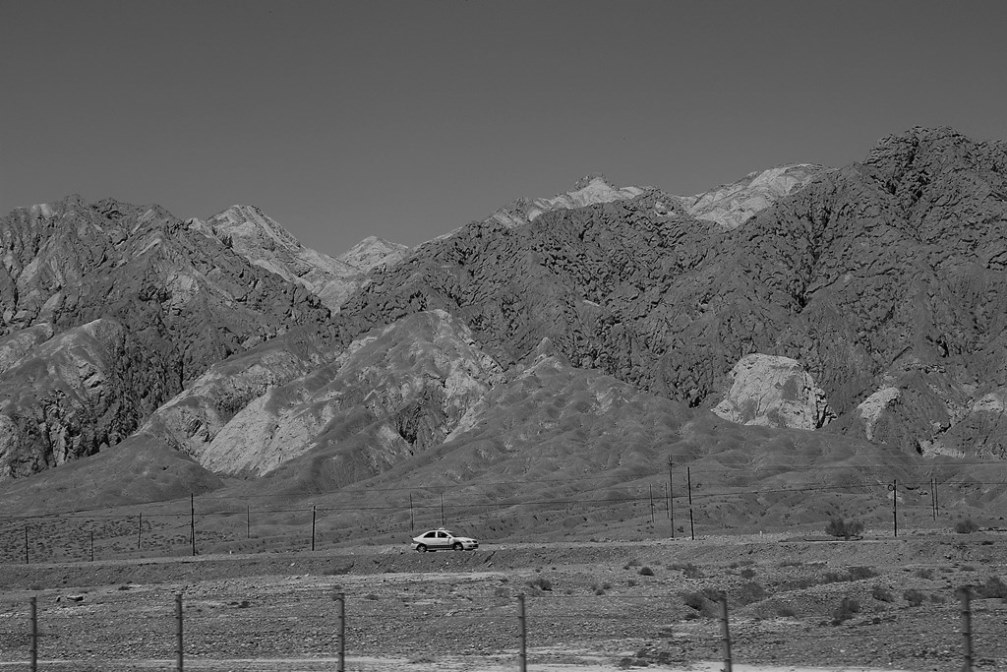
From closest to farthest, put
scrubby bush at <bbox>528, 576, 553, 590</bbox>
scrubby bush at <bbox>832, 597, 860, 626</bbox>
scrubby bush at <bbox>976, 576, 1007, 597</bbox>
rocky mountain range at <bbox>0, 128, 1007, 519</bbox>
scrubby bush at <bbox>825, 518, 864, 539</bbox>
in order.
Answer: scrubby bush at <bbox>832, 597, 860, 626</bbox>, scrubby bush at <bbox>976, 576, 1007, 597</bbox>, scrubby bush at <bbox>528, 576, 553, 590</bbox>, scrubby bush at <bbox>825, 518, 864, 539</bbox>, rocky mountain range at <bbox>0, 128, 1007, 519</bbox>

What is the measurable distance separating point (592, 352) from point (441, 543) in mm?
96031

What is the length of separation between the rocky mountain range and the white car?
56573 mm

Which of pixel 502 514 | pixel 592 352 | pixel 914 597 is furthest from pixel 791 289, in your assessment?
pixel 914 597

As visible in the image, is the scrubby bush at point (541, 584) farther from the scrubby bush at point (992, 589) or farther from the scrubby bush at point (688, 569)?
the scrubby bush at point (992, 589)

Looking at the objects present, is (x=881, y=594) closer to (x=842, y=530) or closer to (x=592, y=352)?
(x=842, y=530)

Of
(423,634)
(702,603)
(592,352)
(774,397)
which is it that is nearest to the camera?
(423,634)

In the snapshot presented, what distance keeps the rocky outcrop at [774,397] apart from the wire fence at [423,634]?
345ft

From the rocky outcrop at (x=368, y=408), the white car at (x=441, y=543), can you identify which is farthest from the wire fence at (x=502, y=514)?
the white car at (x=441, y=543)

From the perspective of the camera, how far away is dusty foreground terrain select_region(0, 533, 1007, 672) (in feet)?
87.6

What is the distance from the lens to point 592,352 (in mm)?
166250

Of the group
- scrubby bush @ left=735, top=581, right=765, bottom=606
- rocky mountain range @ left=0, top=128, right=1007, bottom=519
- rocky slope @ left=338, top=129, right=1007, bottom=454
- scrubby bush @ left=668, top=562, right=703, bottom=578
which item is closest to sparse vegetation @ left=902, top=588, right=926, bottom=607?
scrubby bush @ left=735, top=581, right=765, bottom=606

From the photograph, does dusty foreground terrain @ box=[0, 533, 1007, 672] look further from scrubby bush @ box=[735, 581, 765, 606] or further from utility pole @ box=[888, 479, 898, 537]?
utility pole @ box=[888, 479, 898, 537]

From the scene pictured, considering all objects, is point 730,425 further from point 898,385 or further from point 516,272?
point 516,272

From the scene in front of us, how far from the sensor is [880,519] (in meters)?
97.0
